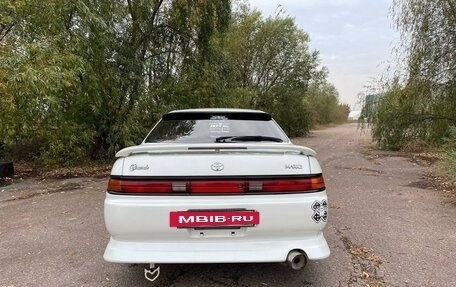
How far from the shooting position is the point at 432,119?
1262cm

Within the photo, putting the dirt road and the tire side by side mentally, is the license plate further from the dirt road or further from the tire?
the tire

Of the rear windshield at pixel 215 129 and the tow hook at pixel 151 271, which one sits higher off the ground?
the rear windshield at pixel 215 129

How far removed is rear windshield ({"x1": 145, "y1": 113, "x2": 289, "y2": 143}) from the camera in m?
3.73

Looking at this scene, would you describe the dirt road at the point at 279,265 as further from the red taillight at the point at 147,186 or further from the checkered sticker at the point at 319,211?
the red taillight at the point at 147,186

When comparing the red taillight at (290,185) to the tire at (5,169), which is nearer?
the red taillight at (290,185)

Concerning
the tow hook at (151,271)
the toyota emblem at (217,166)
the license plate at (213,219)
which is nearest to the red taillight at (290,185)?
the license plate at (213,219)

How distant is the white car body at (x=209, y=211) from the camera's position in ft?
9.07

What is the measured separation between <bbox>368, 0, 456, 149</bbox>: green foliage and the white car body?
10.7 metres

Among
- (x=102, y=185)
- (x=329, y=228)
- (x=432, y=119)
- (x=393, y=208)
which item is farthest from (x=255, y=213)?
(x=432, y=119)

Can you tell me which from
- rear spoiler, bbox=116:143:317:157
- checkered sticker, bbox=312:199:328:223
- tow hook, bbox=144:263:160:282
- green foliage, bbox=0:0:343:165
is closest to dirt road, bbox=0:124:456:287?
tow hook, bbox=144:263:160:282

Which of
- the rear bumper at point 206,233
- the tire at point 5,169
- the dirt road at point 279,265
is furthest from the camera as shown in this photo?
the tire at point 5,169

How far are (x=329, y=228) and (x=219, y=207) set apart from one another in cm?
245

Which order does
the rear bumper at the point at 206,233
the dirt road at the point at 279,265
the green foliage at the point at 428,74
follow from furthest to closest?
the green foliage at the point at 428,74 → the dirt road at the point at 279,265 → the rear bumper at the point at 206,233

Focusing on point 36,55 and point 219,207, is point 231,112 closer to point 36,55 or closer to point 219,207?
point 219,207
